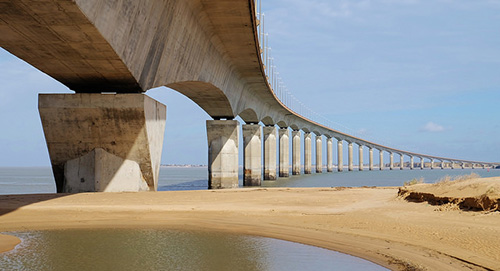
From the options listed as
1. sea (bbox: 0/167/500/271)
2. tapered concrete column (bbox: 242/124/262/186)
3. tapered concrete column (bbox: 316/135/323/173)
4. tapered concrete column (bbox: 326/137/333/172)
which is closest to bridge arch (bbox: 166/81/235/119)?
tapered concrete column (bbox: 242/124/262/186)

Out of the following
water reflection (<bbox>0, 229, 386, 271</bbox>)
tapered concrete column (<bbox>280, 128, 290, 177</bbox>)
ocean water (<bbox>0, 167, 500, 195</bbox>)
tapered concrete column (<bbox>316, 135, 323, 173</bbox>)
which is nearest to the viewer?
water reflection (<bbox>0, 229, 386, 271</bbox>)

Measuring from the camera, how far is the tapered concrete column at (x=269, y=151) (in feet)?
190

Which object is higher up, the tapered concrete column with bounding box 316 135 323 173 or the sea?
the tapered concrete column with bounding box 316 135 323 173

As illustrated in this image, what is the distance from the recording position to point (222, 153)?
35.2 meters

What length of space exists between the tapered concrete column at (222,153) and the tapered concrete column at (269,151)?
74.3ft

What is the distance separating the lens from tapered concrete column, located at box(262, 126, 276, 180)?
190ft

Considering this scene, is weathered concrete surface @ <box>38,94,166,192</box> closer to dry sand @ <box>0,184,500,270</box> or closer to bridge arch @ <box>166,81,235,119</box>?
dry sand @ <box>0,184,500,270</box>

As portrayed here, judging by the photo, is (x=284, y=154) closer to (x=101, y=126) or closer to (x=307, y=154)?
(x=307, y=154)

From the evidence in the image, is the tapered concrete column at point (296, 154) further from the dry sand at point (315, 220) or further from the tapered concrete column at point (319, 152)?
the dry sand at point (315, 220)

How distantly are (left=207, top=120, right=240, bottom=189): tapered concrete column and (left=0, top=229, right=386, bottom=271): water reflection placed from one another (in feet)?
76.4

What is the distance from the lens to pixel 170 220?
44.4 ft

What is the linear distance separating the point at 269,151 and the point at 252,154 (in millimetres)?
11149

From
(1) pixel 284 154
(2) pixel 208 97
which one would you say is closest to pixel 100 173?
(2) pixel 208 97

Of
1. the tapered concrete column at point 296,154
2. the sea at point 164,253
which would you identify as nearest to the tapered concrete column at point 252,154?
the tapered concrete column at point 296,154
